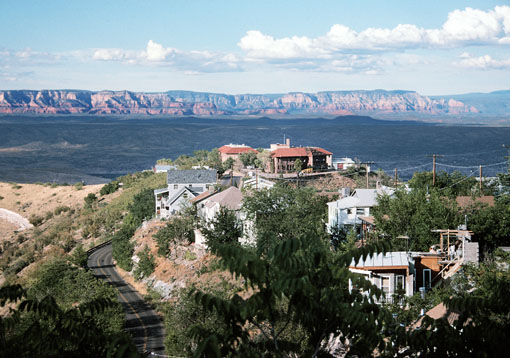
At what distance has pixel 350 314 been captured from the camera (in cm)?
748

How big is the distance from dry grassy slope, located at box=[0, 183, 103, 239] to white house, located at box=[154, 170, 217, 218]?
25.6 meters

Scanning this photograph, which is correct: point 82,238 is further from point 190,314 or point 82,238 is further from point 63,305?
point 190,314

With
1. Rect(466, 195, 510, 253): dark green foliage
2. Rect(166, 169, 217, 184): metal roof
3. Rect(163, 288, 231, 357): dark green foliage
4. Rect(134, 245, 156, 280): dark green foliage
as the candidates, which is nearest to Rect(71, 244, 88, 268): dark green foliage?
Rect(134, 245, 156, 280): dark green foliage

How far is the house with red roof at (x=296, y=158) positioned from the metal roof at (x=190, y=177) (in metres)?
29.3

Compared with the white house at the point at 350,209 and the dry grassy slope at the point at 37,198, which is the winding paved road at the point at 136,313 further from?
the dry grassy slope at the point at 37,198

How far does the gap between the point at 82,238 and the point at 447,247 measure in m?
42.1

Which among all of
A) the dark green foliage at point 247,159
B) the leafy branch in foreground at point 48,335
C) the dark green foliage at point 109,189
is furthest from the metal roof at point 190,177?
the leafy branch in foreground at point 48,335

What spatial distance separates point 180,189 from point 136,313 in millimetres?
25725

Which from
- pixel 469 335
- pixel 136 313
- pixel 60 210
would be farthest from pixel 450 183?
pixel 469 335

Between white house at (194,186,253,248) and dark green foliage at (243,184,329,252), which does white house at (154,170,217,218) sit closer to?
white house at (194,186,253,248)

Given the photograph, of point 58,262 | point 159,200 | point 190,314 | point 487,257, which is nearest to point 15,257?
point 159,200

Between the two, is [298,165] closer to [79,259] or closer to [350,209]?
[350,209]

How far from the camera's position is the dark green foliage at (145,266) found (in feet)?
138

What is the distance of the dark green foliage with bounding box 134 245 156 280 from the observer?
4216cm
